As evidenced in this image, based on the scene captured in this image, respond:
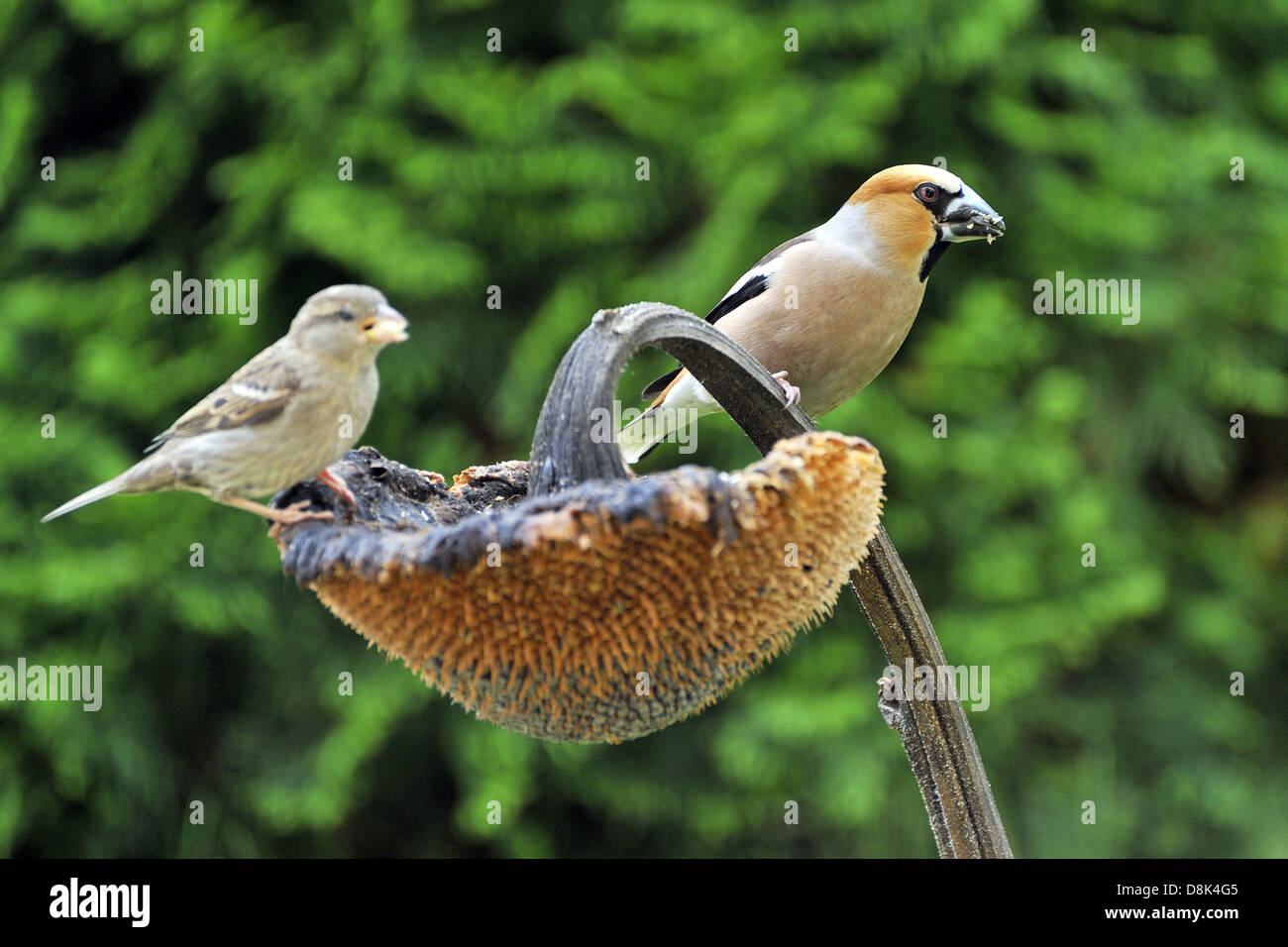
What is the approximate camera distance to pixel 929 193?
2371 mm

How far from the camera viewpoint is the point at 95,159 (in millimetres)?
4418

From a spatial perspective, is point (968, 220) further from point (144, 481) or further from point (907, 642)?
point (144, 481)

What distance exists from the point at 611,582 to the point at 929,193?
139cm

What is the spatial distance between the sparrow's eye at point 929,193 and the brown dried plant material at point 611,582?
1.08 m

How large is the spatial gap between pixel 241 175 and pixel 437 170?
655mm

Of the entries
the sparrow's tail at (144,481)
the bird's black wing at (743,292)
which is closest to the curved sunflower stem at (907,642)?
the sparrow's tail at (144,481)

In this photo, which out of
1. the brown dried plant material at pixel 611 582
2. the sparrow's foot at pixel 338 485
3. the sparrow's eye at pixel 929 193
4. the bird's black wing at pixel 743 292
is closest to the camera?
the brown dried plant material at pixel 611 582

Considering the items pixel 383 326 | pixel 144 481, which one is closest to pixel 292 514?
pixel 383 326

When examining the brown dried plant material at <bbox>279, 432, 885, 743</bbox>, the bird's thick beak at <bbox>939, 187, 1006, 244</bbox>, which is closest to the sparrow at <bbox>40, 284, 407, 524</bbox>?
the brown dried plant material at <bbox>279, 432, 885, 743</bbox>

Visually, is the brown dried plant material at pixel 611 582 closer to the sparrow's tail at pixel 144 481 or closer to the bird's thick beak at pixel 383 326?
the bird's thick beak at pixel 383 326

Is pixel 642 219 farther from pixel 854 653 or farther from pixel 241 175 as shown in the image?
pixel 854 653

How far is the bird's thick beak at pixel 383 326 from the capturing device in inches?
58.5

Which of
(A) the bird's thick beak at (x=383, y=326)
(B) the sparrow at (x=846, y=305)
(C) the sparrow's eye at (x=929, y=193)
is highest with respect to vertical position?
(C) the sparrow's eye at (x=929, y=193)

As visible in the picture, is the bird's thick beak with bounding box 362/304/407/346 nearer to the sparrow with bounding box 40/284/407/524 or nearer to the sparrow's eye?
the sparrow with bounding box 40/284/407/524
